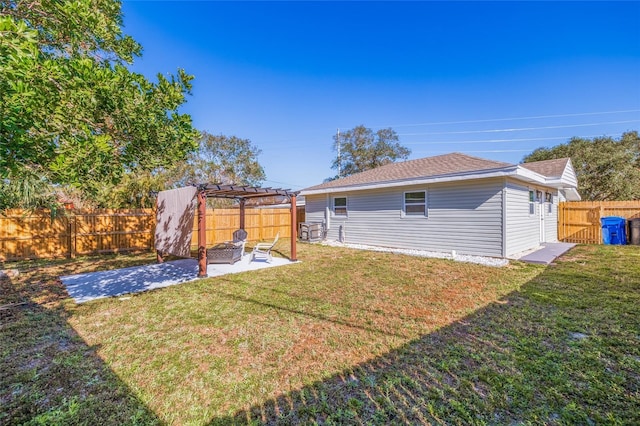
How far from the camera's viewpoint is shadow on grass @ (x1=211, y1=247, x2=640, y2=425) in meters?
2.19

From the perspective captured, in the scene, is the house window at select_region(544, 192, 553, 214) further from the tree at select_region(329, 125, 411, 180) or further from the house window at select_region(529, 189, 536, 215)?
the tree at select_region(329, 125, 411, 180)

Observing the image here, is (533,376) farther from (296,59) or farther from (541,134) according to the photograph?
(541,134)

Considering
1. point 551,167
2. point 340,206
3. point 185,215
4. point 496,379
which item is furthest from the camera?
point 340,206

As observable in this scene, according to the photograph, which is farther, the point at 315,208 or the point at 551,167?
the point at 315,208

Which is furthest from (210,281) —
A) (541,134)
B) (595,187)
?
(541,134)

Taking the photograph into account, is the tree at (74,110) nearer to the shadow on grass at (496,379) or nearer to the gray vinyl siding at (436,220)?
the shadow on grass at (496,379)

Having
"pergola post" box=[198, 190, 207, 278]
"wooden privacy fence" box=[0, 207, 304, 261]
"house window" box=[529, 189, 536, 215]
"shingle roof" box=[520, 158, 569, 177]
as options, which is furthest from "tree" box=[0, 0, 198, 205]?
"shingle roof" box=[520, 158, 569, 177]

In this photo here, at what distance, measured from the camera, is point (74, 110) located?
2984 mm

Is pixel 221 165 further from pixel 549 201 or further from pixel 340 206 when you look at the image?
pixel 549 201

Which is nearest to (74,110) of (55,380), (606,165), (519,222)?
(55,380)

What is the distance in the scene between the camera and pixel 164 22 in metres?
9.23

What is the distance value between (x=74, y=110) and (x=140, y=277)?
497cm

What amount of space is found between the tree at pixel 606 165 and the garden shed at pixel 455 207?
852cm

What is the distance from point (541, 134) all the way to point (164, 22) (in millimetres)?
30153
